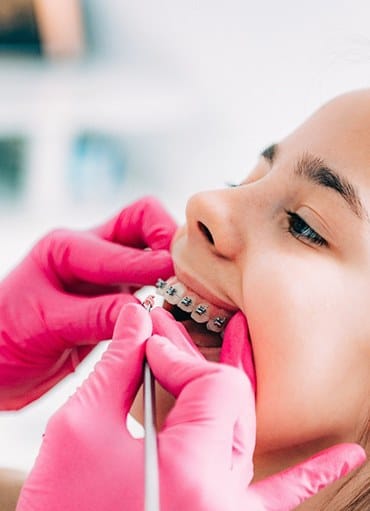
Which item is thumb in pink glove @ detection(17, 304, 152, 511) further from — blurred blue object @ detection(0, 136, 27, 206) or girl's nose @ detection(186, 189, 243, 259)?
blurred blue object @ detection(0, 136, 27, 206)

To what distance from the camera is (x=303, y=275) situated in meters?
0.92

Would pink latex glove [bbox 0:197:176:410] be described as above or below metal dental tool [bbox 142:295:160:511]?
below

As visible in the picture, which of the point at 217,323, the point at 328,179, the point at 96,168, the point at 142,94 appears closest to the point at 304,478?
the point at 217,323

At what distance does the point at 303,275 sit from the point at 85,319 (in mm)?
329

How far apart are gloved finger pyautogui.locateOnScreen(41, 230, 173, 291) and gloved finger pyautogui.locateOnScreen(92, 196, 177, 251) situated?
0.06 meters

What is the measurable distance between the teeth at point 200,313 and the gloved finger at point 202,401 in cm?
14

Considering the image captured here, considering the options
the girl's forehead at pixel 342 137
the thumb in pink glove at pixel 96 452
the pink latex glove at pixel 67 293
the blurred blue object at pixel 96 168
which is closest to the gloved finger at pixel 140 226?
the pink latex glove at pixel 67 293

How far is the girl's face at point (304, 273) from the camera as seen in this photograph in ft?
3.00

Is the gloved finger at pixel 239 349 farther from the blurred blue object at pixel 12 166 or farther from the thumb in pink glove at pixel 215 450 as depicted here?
the blurred blue object at pixel 12 166

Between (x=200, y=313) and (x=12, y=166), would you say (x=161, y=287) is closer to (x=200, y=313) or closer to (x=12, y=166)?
(x=200, y=313)

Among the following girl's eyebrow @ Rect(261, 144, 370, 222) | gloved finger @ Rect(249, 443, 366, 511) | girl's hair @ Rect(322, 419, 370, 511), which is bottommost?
girl's hair @ Rect(322, 419, 370, 511)

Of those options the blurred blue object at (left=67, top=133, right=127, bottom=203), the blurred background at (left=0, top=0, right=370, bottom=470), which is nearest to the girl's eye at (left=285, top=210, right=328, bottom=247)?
the blurred background at (left=0, top=0, right=370, bottom=470)

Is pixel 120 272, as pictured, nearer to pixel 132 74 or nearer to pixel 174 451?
pixel 174 451

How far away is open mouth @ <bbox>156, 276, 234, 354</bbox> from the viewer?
1.00 m
